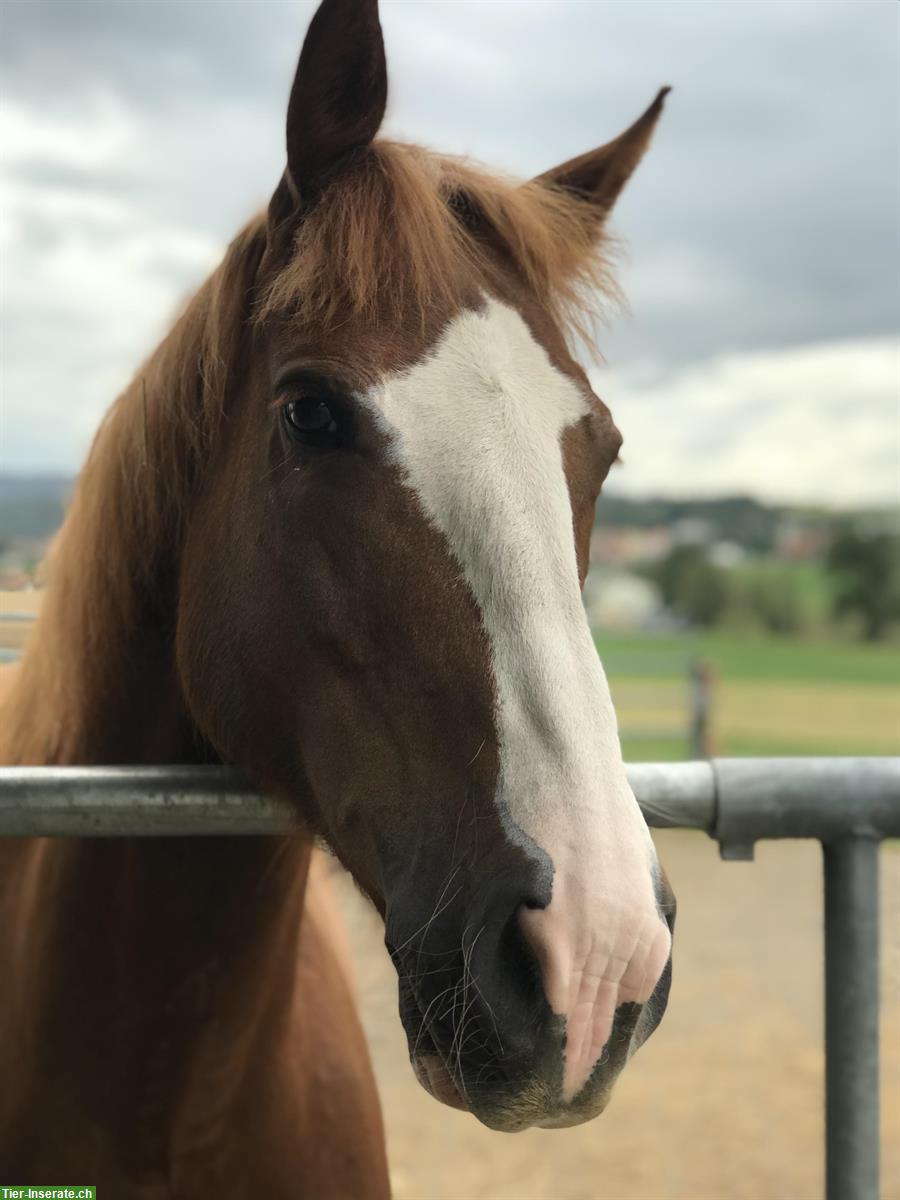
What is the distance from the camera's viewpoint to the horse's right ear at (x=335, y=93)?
142cm

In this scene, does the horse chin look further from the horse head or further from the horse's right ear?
the horse's right ear

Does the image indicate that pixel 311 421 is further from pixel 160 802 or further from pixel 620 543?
pixel 620 543

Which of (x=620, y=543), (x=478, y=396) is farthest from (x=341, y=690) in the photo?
(x=620, y=543)

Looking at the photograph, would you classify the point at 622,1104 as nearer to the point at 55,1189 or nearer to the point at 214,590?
the point at 55,1189

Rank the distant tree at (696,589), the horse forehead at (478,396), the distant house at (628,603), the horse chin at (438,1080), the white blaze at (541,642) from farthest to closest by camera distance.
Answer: the distant tree at (696,589) < the distant house at (628,603) < the horse forehead at (478,396) < the horse chin at (438,1080) < the white blaze at (541,642)

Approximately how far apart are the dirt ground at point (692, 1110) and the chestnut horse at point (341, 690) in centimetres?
251

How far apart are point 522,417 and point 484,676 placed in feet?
1.17

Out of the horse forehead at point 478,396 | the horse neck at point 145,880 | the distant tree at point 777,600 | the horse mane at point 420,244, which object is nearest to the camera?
the horse forehead at point 478,396

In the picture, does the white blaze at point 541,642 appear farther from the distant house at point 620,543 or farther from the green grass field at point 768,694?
the green grass field at point 768,694

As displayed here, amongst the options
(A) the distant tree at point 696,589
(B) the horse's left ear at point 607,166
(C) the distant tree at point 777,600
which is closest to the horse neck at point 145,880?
(B) the horse's left ear at point 607,166

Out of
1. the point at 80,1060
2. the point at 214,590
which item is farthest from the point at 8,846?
the point at 214,590

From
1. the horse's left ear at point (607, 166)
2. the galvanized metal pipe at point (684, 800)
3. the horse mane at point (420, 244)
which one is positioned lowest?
the galvanized metal pipe at point (684, 800)

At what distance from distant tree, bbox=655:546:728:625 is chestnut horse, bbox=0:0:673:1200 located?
179 ft

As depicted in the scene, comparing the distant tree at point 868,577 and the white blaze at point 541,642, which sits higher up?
the white blaze at point 541,642
